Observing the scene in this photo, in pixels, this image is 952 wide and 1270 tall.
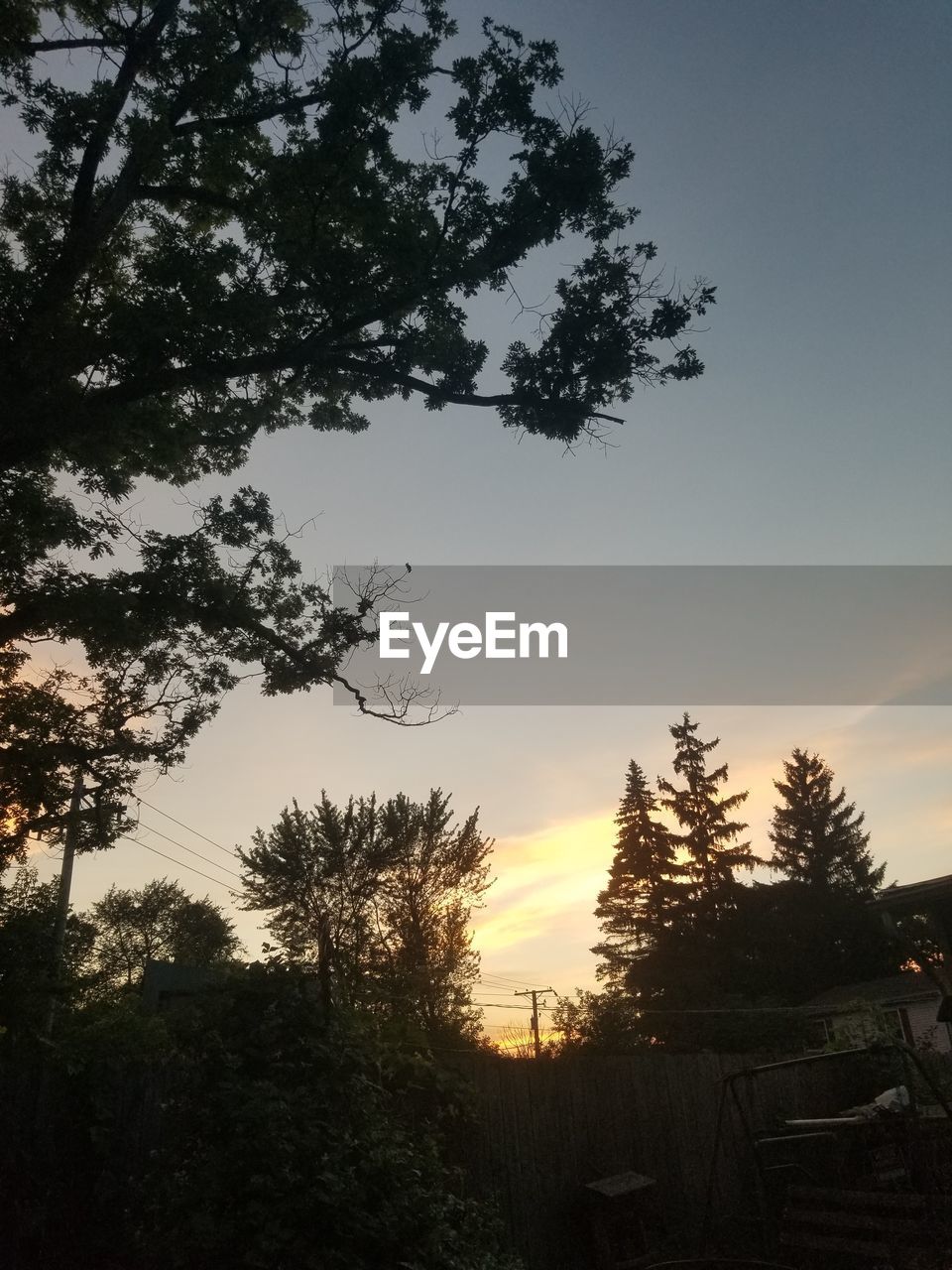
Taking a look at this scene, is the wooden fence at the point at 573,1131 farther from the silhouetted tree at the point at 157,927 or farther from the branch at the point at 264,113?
the silhouetted tree at the point at 157,927

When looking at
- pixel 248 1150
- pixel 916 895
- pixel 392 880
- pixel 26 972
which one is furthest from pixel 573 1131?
pixel 392 880

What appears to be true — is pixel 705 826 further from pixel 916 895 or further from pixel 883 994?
pixel 916 895

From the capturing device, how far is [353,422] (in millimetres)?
12852

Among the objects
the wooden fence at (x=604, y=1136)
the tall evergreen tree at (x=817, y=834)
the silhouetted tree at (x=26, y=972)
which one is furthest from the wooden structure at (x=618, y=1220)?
the tall evergreen tree at (x=817, y=834)

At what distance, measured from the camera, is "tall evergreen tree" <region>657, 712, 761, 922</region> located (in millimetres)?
43094

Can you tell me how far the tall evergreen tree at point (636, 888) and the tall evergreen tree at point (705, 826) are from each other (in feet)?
3.74

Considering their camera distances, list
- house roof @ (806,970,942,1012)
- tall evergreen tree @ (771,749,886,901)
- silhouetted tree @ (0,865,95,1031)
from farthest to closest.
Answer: tall evergreen tree @ (771,749,886,901) → house roof @ (806,970,942,1012) → silhouetted tree @ (0,865,95,1031)

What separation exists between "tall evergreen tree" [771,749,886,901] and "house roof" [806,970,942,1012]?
15.3 metres

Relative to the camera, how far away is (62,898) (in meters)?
20.0

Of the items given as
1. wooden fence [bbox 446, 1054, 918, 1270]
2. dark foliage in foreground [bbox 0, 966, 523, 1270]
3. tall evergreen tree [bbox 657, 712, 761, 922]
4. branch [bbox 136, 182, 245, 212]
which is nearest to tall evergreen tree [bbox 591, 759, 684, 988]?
tall evergreen tree [bbox 657, 712, 761, 922]

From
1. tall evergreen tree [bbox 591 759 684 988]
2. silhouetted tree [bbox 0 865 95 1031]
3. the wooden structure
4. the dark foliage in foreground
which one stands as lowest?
the wooden structure

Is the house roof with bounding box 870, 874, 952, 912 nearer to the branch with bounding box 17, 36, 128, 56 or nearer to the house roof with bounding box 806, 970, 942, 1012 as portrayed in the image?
the branch with bounding box 17, 36, 128, 56

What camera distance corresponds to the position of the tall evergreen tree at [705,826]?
43094 mm

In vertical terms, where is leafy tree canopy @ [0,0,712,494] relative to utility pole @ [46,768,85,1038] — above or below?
above
